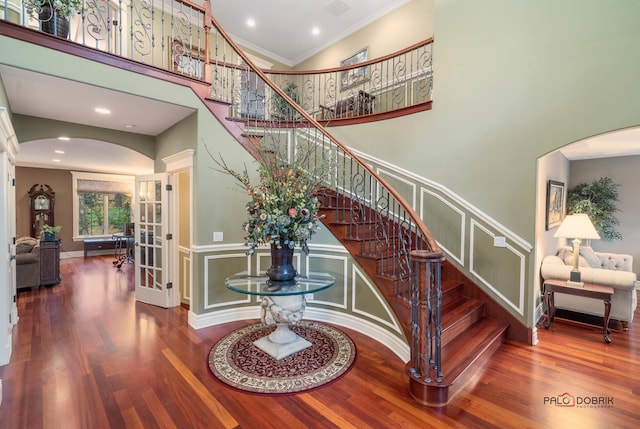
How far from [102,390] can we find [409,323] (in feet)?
8.52

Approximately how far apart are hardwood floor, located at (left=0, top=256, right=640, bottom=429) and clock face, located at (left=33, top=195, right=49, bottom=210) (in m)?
6.51

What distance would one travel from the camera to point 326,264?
3.66 metres

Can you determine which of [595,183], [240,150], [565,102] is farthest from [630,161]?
[240,150]

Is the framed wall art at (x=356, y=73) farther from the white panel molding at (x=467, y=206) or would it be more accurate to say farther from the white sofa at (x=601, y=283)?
the white sofa at (x=601, y=283)

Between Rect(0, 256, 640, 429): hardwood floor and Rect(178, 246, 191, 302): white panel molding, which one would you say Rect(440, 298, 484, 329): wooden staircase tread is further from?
Rect(178, 246, 191, 302): white panel molding

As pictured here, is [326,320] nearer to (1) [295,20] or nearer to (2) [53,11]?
(2) [53,11]

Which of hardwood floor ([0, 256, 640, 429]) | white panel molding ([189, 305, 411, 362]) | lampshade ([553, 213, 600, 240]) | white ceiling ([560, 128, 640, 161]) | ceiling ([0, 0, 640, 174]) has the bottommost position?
hardwood floor ([0, 256, 640, 429])

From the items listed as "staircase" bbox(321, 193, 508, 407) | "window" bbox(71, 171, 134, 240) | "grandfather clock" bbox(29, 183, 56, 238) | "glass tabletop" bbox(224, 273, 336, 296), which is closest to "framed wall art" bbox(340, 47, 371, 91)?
"staircase" bbox(321, 193, 508, 407)

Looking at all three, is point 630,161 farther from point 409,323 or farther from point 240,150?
point 240,150

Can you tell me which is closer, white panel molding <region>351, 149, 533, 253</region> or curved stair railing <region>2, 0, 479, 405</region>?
curved stair railing <region>2, 0, 479, 405</region>

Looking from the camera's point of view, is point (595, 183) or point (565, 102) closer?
point (565, 102)

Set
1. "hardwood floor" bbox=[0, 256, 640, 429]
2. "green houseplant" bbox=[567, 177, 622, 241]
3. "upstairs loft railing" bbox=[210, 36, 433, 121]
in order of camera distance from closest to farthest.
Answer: "hardwood floor" bbox=[0, 256, 640, 429] → "upstairs loft railing" bbox=[210, 36, 433, 121] → "green houseplant" bbox=[567, 177, 622, 241]

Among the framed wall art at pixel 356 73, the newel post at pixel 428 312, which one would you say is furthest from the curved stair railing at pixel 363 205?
the framed wall art at pixel 356 73

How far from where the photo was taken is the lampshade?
3.47 metres
